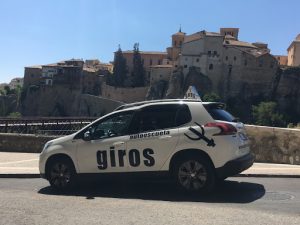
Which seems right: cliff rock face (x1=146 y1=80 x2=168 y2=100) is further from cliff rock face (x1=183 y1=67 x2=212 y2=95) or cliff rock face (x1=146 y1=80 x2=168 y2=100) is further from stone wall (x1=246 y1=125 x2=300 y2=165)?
stone wall (x1=246 y1=125 x2=300 y2=165)

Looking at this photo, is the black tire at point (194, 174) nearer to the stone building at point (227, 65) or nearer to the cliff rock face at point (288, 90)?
the cliff rock face at point (288, 90)

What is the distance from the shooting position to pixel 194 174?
811 centimetres

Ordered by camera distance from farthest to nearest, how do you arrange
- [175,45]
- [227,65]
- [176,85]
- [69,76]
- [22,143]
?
1. [175,45]
2. [69,76]
3. [227,65]
4. [176,85]
5. [22,143]

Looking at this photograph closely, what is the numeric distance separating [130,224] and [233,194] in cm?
253

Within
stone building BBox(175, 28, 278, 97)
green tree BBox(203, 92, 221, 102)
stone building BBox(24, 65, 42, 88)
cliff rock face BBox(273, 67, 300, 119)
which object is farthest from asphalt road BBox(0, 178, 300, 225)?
stone building BBox(24, 65, 42, 88)

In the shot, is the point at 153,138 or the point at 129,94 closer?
the point at 153,138

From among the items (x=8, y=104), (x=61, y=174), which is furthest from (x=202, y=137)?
(x=8, y=104)

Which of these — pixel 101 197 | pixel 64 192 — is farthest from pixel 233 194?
pixel 64 192

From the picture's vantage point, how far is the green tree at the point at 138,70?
4522 inches

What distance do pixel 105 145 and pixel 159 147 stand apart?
109 centimetres

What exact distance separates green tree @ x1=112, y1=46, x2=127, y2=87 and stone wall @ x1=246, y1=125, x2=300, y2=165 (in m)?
103

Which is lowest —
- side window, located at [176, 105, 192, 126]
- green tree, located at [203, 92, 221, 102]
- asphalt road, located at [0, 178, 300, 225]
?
asphalt road, located at [0, 178, 300, 225]

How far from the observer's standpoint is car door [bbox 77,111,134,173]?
8.64m

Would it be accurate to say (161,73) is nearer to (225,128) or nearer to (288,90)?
(288,90)
